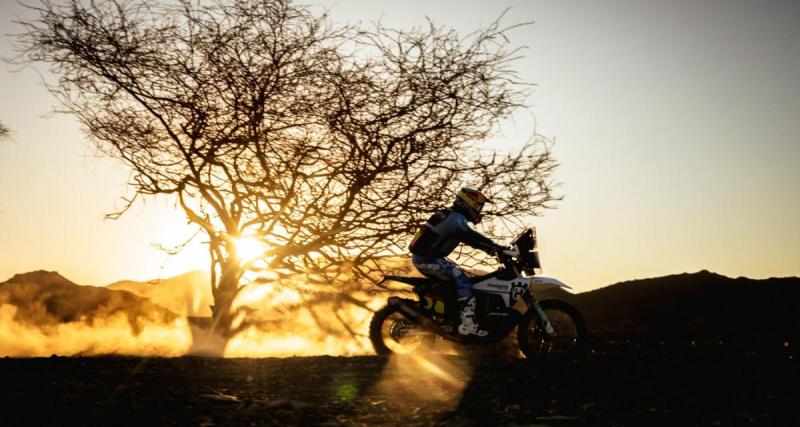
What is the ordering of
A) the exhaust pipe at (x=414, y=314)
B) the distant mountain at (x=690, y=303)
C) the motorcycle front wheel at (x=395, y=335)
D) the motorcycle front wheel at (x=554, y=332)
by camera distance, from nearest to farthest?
the motorcycle front wheel at (x=554, y=332)
the exhaust pipe at (x=414, y=314)
the motorcycle front wheel at (x=395, y=335)
the distant mountain at (x=690, y=303)

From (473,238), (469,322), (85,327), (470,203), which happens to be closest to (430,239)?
(473,238)

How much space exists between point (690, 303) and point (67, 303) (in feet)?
126

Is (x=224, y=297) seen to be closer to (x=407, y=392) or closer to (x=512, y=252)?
(x=512, y=252)

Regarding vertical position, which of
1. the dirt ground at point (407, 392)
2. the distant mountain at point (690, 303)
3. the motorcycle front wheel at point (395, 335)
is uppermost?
the distant mountain at point (690, 303)

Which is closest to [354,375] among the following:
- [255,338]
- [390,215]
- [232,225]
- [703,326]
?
[390,215]

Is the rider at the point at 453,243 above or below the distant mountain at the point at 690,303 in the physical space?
below

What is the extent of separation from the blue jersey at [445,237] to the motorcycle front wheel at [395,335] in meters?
1.18

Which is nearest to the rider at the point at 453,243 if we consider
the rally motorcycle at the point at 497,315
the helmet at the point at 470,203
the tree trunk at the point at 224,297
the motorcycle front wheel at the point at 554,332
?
the helmet at the point at 470,203

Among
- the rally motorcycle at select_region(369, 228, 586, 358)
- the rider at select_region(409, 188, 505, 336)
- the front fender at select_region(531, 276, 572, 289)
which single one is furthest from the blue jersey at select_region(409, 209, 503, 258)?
the front fender at select_region(531, 276, 572, 289)

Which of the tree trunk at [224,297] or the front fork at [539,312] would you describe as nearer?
the front fork at [539,312]

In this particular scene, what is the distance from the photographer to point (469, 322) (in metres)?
10.5

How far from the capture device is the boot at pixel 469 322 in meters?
10.6

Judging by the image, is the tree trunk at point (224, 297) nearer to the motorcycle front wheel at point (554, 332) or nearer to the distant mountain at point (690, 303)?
the motorcycle front wheel at point (554, 332)

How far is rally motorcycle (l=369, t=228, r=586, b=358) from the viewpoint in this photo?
10.1m
